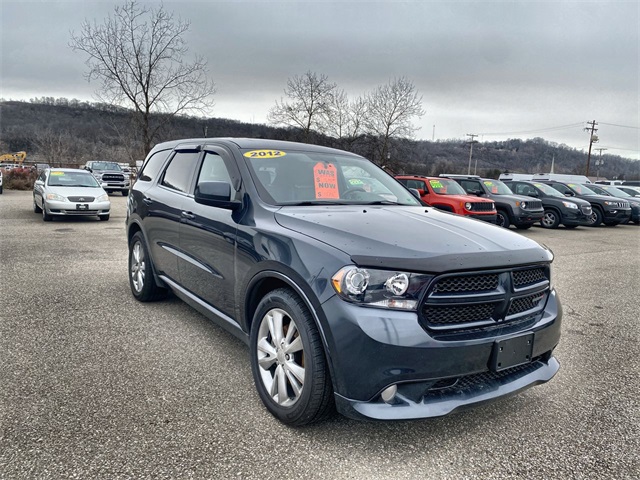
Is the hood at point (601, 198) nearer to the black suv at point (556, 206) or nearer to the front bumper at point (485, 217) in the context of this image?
the black suv at point (556, 206)

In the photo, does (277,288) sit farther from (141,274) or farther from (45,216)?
(45,216)

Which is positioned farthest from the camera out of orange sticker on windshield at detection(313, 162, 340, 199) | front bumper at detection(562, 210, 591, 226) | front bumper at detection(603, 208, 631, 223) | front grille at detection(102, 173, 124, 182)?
front grille at detection(102, 173, 124, 182)

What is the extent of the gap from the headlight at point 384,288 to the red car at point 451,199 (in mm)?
9514

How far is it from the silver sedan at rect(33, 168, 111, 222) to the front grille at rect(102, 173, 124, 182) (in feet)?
34.4

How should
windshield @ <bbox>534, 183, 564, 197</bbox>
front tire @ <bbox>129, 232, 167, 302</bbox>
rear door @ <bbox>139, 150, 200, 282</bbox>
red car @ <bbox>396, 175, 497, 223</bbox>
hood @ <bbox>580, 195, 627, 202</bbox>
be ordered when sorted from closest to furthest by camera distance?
rear door @ <bbox>139, 150, 200, 282</bbox> → front tire @ <bbox>129, 232, 167, 302</bbox> → red car @ <bbox>396, 175, 497, 223</bbox> → windshield @ <bbox>534, 183, 564, 197</bbox> → hood @ <bbox>580, 195, 627, 202</bbox>

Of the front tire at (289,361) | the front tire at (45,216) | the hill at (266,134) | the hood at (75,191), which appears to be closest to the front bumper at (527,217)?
the hood at (75,191)

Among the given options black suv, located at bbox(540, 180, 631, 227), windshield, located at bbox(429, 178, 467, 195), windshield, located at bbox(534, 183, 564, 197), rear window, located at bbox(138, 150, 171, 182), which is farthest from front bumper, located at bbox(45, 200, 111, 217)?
black suv, located at bbox(540, 180, 631, 227)

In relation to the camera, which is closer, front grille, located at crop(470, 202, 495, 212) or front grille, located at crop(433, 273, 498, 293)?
front grille, located at crop(433, 273, 498, 293)

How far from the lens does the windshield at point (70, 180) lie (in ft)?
43.9

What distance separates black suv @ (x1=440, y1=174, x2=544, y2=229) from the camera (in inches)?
562

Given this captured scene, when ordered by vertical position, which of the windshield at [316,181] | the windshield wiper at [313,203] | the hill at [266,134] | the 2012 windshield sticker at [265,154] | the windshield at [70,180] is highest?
the hill at [266,134]

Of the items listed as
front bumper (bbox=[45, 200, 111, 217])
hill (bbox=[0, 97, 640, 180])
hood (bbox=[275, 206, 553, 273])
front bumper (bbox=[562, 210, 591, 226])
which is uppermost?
hill (bbox=[0, 97, 640, 180])

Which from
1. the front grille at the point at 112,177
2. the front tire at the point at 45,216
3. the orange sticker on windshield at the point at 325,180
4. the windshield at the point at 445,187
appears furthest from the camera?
the front grille at the point at 112,177

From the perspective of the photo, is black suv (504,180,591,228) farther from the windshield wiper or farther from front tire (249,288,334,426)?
front tire (249,288,334,426)
